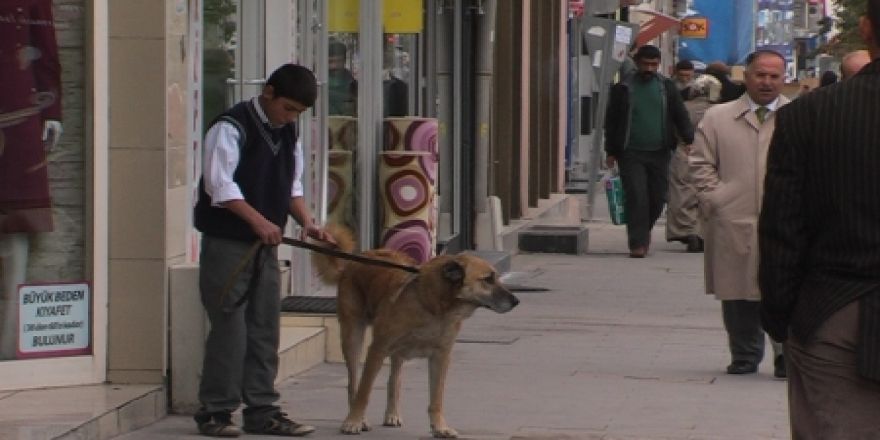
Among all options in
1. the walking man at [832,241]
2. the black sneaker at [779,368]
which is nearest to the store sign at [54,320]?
the black sneaker at [779,368]

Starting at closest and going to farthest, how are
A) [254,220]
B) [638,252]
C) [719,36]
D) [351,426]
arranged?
1. [254,220]
2. [351,426]
3. [638,252]
4. [719,36]

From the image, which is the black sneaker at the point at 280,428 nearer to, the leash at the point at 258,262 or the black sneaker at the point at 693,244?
the leash at the point at 258,262

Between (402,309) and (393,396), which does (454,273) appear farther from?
(393,396)

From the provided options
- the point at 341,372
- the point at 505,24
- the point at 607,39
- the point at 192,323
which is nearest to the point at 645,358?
the point at 341,372

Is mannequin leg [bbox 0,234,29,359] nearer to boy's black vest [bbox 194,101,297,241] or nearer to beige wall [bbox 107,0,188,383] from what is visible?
beige wall [bbox 107,0,188,383]

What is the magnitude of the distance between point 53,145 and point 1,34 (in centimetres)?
59

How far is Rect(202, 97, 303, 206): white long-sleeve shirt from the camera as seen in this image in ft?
27.0

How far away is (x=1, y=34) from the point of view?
8.79 m

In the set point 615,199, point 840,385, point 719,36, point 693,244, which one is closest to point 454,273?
point 840,385

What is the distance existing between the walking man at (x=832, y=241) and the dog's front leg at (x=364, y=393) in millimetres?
3801

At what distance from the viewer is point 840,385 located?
16.4 feet

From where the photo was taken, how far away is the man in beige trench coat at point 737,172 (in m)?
10.7

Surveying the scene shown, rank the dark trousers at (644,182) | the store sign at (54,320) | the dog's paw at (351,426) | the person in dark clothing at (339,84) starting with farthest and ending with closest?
1. the dark trousers at (644,182)
2. the person in dark clothing at (339,84)
3. the store sign at (54,320)
4. the dog's paw at (351,426)

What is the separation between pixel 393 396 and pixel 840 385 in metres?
4.26
